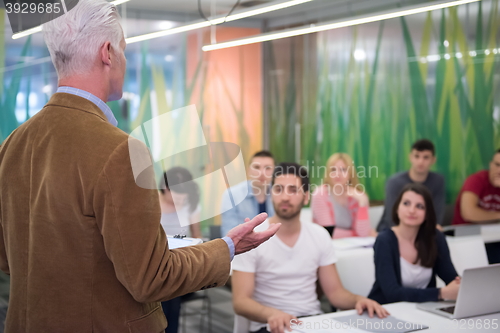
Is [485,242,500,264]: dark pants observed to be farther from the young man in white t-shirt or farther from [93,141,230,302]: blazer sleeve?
[93,141,230,302]: blazer sleeve

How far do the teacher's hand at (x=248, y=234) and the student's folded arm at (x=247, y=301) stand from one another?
113cm

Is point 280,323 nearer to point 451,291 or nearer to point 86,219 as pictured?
point 451,291

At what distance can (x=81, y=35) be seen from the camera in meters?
1.20

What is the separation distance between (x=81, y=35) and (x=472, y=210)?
13.9 feet

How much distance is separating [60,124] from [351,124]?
5417 mm

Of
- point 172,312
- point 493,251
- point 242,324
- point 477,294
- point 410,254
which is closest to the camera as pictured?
point 477,294

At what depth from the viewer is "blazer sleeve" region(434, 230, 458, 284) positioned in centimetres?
279

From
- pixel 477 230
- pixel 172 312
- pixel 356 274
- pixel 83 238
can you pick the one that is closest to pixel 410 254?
pixel 356 274

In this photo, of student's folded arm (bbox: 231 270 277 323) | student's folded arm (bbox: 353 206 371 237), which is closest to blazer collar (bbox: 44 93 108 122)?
student's folded arm (bbox: 231 270 277 323)

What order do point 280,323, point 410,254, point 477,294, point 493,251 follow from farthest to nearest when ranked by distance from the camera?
point 493,251 < point 410,254 < point 477,294 < point 280,323

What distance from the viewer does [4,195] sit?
1284 mm

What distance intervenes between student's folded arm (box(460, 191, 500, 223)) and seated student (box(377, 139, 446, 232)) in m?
0.25

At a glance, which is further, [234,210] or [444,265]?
[444,265]

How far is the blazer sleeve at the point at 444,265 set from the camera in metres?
2.79
